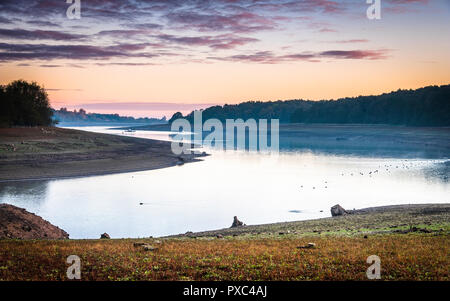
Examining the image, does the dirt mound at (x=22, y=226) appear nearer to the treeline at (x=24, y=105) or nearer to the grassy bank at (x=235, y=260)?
the grassy bank at (x=235, y=260)

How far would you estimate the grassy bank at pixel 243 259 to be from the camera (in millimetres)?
12750

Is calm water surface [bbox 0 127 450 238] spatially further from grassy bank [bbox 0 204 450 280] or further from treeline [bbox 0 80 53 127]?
treeline [bbox 0 80 53 127]

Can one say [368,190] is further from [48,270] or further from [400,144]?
[400,144]

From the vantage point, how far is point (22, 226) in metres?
25.3

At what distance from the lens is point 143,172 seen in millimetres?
63062

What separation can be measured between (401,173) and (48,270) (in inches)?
2272

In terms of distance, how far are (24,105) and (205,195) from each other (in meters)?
Answer: 68.8

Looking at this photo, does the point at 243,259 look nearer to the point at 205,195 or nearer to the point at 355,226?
the point at 355,226

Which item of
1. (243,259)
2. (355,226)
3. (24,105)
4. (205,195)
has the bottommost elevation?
(205,195)

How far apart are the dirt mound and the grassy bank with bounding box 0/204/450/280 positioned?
7064mm

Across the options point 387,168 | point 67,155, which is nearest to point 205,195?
point 67,155

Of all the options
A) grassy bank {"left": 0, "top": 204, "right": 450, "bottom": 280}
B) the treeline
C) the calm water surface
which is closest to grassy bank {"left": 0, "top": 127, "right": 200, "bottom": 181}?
the calm water surface

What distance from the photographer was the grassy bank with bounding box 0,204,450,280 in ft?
41.8

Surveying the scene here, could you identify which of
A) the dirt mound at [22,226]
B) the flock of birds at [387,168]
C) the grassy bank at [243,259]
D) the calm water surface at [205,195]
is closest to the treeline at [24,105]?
the calm water surface at [205,195]
